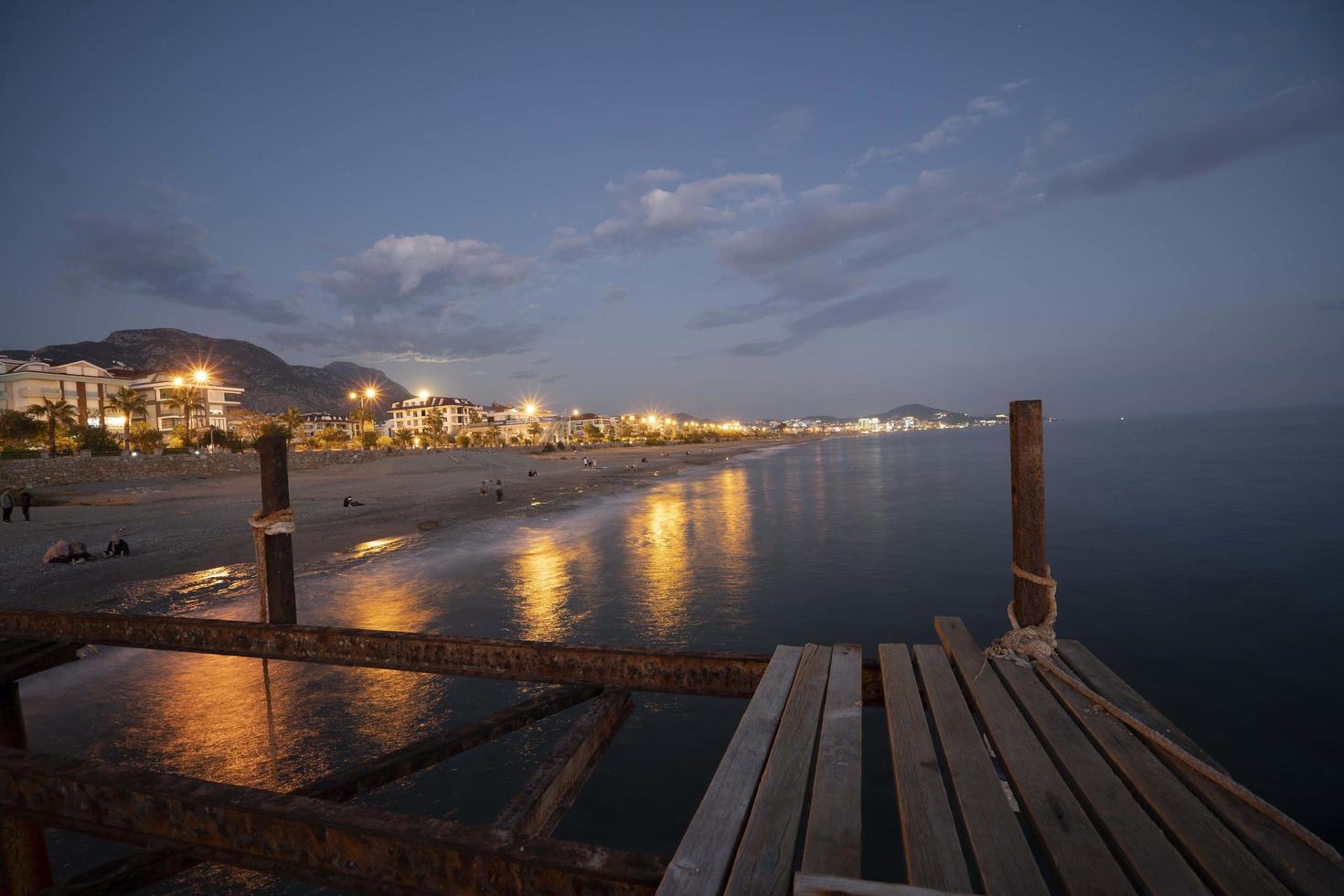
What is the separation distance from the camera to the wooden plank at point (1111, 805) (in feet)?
7.92

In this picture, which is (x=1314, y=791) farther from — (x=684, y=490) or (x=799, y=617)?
(x=684, y=490)

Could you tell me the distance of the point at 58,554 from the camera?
58.6 feet

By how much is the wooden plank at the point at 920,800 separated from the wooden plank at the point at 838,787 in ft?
0.69

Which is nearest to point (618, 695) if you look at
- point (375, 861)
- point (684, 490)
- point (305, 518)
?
point (375, 861)

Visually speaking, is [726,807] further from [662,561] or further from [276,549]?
[662,561]

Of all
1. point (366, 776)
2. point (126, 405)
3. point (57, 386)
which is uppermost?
point (57, 386)

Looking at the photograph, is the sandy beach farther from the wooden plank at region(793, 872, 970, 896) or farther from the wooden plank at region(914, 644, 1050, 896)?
the wooden plank at region(914, 644, 1050, 896)

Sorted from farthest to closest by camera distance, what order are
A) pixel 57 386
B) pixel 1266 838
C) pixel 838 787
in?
pixel 57 386 → pixel 838 787 → pixel 1266 838

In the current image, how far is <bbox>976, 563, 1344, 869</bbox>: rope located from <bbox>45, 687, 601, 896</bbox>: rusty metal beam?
13.1ft

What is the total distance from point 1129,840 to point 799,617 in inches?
463

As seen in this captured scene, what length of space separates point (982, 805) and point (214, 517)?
113ft

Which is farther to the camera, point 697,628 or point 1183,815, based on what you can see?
point 697,628

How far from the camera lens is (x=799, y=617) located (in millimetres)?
14062

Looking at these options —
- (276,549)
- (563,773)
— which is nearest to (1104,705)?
(563,773)
